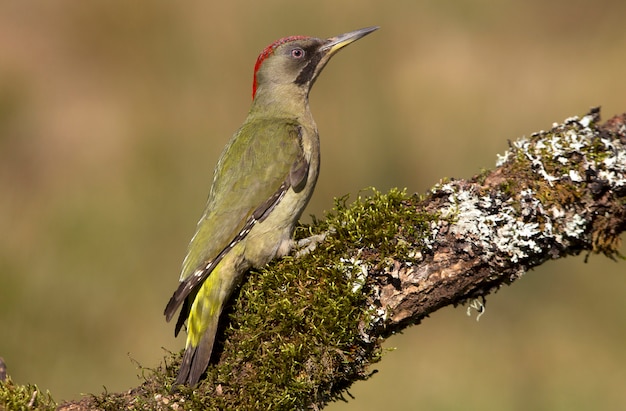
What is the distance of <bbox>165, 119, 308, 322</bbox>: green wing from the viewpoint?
3.65m

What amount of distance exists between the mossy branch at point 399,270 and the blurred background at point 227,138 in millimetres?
2220

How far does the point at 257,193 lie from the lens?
392cm

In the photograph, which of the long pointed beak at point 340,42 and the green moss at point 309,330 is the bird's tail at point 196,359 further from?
the long pointed beak at point 340,42

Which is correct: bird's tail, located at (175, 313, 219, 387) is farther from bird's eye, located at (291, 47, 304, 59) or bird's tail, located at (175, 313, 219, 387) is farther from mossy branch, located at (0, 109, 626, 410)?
bird's eye, located at (291, 47, 304, 59)

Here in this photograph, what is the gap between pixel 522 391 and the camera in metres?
4.95

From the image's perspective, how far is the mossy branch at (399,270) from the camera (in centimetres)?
294

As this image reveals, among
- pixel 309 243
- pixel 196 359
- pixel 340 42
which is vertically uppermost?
pixel 340 42

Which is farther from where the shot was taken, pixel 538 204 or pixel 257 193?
pixel 257 193

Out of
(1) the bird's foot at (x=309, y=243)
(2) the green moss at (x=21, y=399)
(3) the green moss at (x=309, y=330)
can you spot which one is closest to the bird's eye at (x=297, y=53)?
(1) the bird's foot at (x=309, y=243)

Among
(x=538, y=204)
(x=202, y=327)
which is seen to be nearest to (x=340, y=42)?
(x=538, y=204)

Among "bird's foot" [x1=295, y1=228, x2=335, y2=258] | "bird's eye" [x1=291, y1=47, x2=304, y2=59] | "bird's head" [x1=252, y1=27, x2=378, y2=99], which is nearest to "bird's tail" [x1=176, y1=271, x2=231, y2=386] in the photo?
"bird's foot" [x1=295, y1=228, x2=335, y2=258]

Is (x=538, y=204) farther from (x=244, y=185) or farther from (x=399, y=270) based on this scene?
(x=244, y=185)

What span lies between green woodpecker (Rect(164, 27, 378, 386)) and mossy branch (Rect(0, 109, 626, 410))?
0.22m

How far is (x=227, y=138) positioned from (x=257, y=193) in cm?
256
